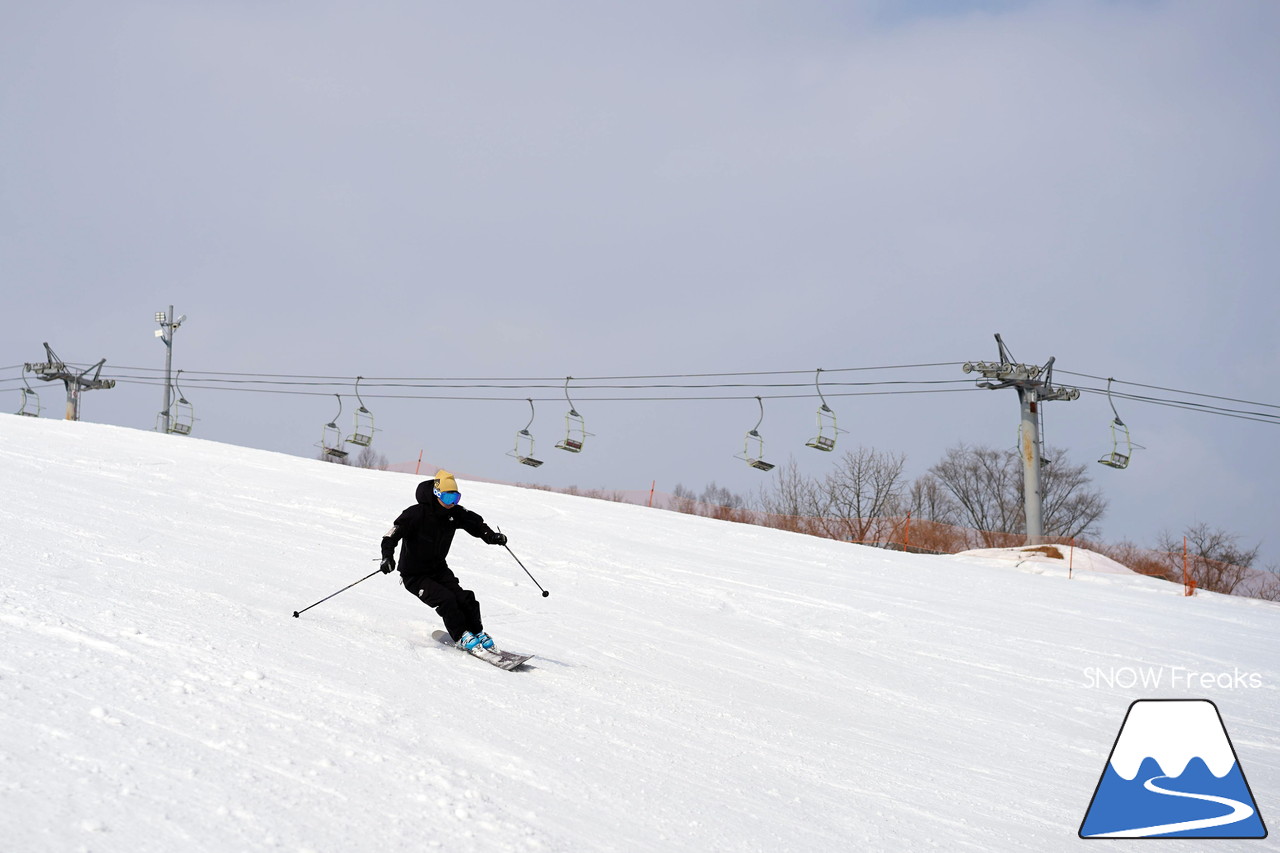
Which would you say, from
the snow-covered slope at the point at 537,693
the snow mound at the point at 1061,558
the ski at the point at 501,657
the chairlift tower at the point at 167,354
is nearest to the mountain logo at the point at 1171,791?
the snow-covered slope at the point at 537,693

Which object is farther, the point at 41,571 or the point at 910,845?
the point at 41,571

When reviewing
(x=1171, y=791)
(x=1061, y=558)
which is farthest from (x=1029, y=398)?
(x=1171, y=791)

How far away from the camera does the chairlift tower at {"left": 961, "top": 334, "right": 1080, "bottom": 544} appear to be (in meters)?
28.4

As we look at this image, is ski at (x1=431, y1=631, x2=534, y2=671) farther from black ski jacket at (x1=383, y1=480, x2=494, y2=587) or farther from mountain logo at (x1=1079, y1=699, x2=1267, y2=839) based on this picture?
mountain logo at (x1=1079, y1=699, x2=1267, y2=839)

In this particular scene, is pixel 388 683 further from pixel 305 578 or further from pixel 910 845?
pixel 305 578

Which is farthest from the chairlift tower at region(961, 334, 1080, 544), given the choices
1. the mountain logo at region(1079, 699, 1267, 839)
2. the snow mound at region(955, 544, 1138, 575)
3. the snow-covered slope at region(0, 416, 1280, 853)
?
the mountain logo at region(1079, 699, 1267, 839)

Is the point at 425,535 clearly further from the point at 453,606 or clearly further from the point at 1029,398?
the point at 1029,398

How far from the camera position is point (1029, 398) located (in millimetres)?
29688

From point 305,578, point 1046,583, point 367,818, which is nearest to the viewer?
point 367,818

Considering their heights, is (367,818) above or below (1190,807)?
above

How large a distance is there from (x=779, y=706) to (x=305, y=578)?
17.9ft

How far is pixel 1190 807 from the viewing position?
23.2 ft

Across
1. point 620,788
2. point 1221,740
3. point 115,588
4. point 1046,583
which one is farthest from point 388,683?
point 1046,583

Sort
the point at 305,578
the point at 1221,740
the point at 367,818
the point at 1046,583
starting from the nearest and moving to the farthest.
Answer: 1. the point at 367,818
2. the point at 1221,740
3. the point at 305,578
4. the point at 1046,583
